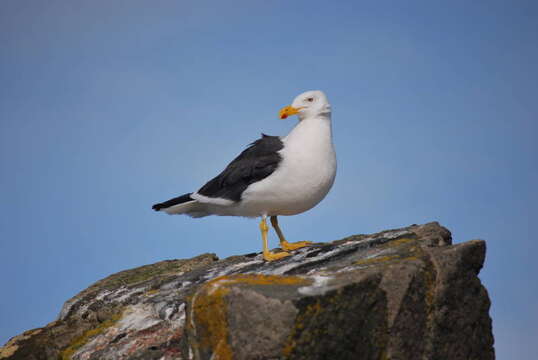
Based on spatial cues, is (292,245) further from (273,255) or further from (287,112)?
(287,112)

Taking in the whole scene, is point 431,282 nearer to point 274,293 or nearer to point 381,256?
→ point 381,256

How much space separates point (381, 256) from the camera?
7.48 m

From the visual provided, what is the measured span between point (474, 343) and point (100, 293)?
231 inches

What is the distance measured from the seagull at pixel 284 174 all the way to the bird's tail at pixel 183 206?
222 millimetres

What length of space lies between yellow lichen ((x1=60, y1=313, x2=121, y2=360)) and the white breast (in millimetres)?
2505

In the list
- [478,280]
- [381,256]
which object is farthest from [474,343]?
[381,256]

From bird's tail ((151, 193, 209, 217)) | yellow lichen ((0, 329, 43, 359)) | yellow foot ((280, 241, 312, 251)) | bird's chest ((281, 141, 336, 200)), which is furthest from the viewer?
bird's tail ((151, 193, 209, 217))

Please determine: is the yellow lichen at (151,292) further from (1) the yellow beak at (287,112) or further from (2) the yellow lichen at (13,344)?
(1) the yellow beak at (287,112)

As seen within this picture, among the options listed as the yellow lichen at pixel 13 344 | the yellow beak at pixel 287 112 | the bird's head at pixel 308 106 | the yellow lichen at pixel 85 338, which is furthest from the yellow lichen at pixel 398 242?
the yellow lichen at pixel 13 344

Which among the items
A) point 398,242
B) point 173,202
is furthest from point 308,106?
point 173,202

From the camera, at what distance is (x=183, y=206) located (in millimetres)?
10117

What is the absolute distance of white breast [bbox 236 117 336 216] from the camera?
29.3 ft

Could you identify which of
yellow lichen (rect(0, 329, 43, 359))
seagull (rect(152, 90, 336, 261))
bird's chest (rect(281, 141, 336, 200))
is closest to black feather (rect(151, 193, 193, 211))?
seagull (rect(152, 90, 336, 261))

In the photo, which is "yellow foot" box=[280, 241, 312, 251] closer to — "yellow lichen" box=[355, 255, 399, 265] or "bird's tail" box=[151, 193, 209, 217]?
"bird's tail" box=[151, 193, 209, 217]
